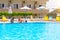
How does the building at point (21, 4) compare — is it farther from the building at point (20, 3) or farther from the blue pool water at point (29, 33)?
the blue pool water at point (29, 33)

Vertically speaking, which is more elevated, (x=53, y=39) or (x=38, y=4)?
(x=38, y=4)

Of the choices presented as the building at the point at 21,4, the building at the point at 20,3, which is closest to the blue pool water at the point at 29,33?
the building at the point at 21,4

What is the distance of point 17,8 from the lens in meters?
42.8

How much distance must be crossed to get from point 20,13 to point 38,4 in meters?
6.31

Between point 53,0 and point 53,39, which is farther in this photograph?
point 53,0

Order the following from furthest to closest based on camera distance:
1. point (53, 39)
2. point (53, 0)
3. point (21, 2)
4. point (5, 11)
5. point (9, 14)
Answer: point (53, 0), point (21, 2), point (5, 11), point (9, 14), point (53, 39)

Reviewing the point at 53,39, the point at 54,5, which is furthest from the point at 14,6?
the point at 53,39

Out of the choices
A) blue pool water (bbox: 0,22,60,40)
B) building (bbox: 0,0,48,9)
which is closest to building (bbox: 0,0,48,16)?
building (bbox: 0,0,48,9)

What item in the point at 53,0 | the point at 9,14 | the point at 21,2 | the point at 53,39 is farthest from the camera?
the point at 53,0

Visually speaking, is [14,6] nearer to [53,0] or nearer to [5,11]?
[5,11]

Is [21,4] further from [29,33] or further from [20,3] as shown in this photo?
[29,33]

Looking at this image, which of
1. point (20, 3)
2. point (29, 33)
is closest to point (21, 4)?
point (20, 3)

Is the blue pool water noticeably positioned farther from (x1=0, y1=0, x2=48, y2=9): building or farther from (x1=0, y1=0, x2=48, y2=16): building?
(x1=0, y1=0, x2=48, y2=9): building

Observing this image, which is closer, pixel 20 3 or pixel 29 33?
pixel 29 33
